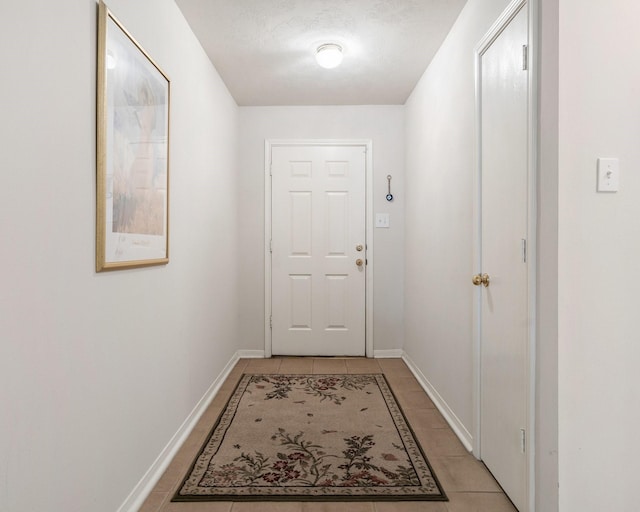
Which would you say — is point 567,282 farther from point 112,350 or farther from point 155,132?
point 155,132

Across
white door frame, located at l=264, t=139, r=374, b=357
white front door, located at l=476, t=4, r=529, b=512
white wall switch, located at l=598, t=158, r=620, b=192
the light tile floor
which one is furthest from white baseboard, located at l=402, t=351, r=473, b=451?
white wall switch, located at l=598, t=158, r=620, b=192

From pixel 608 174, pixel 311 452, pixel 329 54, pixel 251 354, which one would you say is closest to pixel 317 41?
pixel 329 54

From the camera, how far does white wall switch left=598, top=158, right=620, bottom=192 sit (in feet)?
4.55

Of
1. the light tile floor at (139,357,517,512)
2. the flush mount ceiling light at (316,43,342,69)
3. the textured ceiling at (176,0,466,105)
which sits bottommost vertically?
the light tile floor at (139,357,517,512)

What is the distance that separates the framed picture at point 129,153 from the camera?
140 cm

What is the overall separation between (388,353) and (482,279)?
211cm

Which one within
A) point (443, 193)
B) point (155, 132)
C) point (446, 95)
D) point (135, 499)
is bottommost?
point (135, 499)

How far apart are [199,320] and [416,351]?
5.81 ft

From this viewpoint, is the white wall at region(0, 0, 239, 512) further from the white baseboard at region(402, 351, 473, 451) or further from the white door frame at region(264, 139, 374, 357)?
the white door frame at region(264, 139, 374, 357)

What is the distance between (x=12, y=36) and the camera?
1.00 metres

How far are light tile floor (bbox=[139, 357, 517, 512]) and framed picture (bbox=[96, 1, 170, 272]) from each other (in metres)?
0.99

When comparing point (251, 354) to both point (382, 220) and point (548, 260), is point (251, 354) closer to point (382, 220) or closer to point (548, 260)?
point (382, 220)

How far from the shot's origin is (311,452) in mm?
2100

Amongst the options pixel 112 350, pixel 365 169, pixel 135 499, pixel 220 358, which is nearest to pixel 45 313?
pixel 112 350
